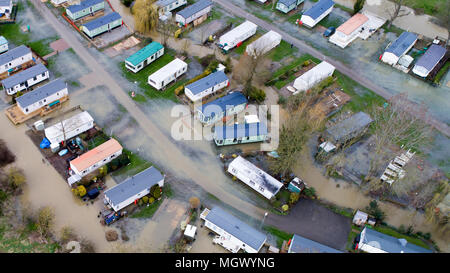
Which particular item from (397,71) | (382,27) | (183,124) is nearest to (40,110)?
(183,124)

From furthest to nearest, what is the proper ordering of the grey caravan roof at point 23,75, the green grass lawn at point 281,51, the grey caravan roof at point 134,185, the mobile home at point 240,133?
the green grass lawn at point 281,51 → the grey caravan roof at point 23,75 → the mobile home at point 240,133 → the grey caravan roof at point 134,185

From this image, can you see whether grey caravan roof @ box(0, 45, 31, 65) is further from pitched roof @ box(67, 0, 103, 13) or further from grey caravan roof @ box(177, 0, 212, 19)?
grey caravan roof @ box(177, 0, 212, 19)

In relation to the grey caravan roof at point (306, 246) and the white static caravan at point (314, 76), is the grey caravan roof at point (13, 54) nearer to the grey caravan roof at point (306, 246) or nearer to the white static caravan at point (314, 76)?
the white static caravan at point (314, 76)

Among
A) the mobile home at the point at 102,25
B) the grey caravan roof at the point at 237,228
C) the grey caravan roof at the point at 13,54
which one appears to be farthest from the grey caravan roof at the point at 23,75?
the grey caravan roof at the point at 237,228

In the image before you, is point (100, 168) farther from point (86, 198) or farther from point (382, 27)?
point (382, 27)

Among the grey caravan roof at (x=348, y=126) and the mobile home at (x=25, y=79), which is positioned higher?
the mobile home at (x=25, y=79)

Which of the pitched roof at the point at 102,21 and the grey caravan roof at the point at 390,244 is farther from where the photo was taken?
the pitched roof at the point at 102,21
